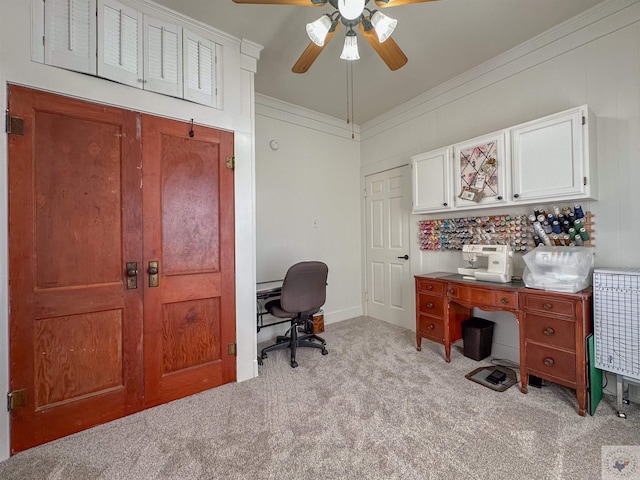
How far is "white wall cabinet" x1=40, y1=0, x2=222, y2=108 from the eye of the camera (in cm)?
166

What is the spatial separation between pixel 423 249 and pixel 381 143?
1.61 m

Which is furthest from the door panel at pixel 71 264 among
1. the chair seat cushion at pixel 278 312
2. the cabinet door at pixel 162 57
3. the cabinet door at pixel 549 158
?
the cabinet door at pixel 549 158

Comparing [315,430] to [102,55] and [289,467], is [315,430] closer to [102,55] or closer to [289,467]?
[289,467]

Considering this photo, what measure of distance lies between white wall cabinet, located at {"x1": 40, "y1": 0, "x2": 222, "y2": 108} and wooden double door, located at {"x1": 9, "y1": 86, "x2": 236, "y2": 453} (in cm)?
24

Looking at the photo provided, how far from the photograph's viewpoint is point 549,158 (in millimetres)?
2086

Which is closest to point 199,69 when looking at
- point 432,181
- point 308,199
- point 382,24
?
point 382,24

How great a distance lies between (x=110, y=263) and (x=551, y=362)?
3.07 m

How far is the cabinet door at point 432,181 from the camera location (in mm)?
2768

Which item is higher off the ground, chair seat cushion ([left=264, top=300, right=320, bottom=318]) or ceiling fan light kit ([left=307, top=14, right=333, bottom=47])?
ceiling fan light kit ([left=307, top=14, right=333, bottom=47])

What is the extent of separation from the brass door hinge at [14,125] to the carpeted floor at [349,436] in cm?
180

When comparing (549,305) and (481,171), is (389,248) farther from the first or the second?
(549,305)

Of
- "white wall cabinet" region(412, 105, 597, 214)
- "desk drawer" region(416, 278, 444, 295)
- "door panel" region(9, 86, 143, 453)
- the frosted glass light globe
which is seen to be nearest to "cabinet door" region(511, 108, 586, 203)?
"white wall cabinet" region(412, 105, 597, 214)

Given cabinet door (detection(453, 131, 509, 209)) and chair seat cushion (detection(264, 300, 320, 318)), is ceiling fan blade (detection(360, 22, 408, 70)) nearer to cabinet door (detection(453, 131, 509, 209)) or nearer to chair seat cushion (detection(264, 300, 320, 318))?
cabinet door (detection(453, 131, 509, 209))

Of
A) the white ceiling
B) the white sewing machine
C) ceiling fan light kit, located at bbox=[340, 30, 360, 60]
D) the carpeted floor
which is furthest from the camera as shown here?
the white sewing machine
